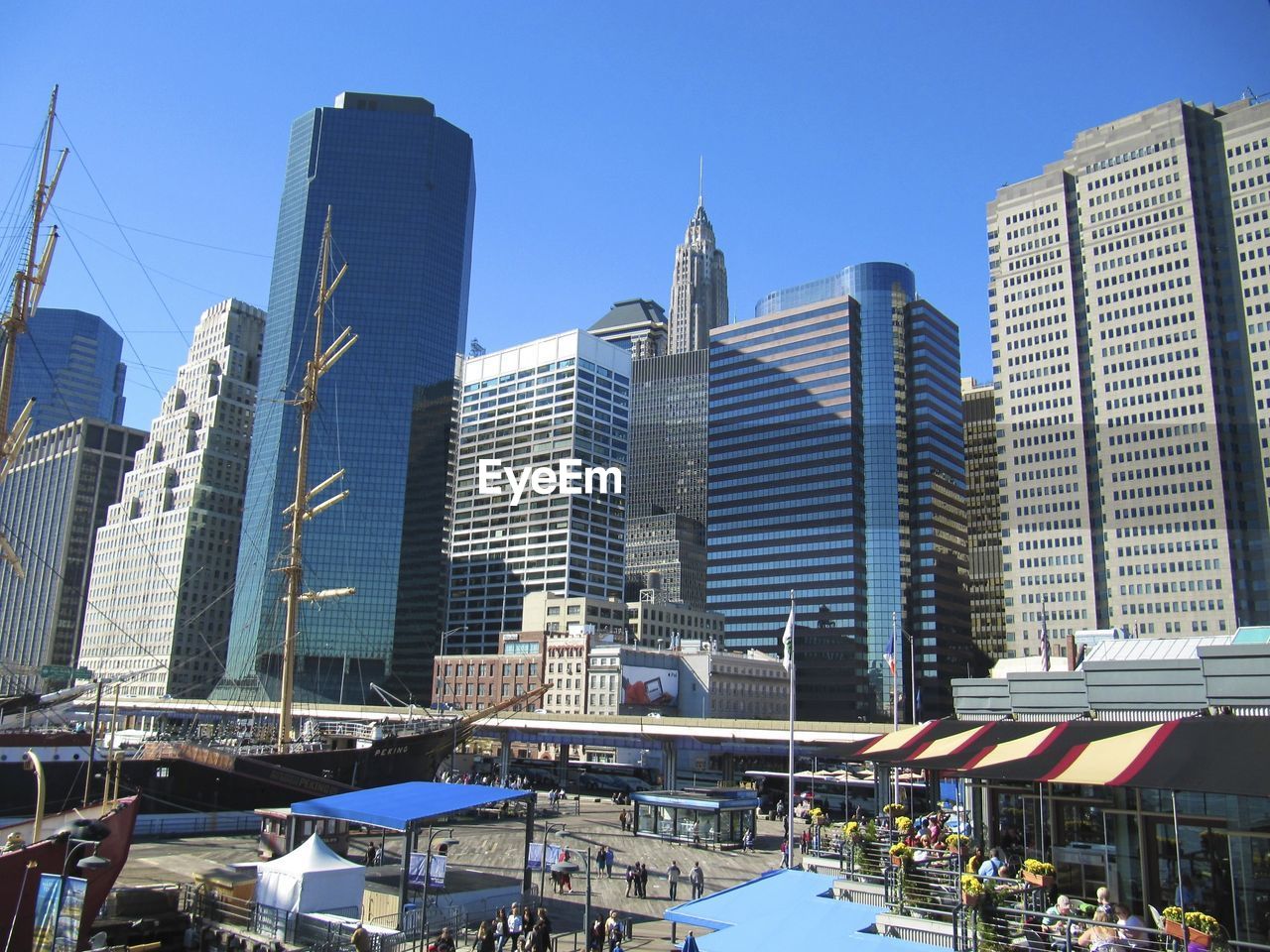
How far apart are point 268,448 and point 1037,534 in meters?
134

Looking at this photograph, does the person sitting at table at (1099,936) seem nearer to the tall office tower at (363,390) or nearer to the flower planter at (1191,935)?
the flower planter at (1191,935)

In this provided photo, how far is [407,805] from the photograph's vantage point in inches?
1182

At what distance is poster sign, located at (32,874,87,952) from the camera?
2140cm

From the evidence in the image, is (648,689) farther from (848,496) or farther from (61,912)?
(61,912)

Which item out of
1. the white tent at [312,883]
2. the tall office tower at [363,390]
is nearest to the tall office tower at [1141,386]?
the tall office tower at [363,390]

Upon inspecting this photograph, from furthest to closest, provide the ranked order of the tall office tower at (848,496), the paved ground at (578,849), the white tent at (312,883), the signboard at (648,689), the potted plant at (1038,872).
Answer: the tall office tower at (848,496) < the signboard at (648,689) < the paved ground at (578,849) < the white tent at (312,883) < the potted plant at (1038,872)

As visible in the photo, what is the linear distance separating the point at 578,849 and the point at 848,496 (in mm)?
139457

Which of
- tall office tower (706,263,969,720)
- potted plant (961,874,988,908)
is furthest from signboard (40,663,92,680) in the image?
potted plant (961,874,988,908)

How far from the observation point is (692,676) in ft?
448

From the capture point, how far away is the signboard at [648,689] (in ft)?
418

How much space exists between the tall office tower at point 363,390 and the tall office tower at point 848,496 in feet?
194

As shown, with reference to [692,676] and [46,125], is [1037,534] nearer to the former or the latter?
[692,676]

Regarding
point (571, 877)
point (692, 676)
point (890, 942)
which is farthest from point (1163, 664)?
point (692, 676)

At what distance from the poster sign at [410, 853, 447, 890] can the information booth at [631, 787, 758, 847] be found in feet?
79.4
